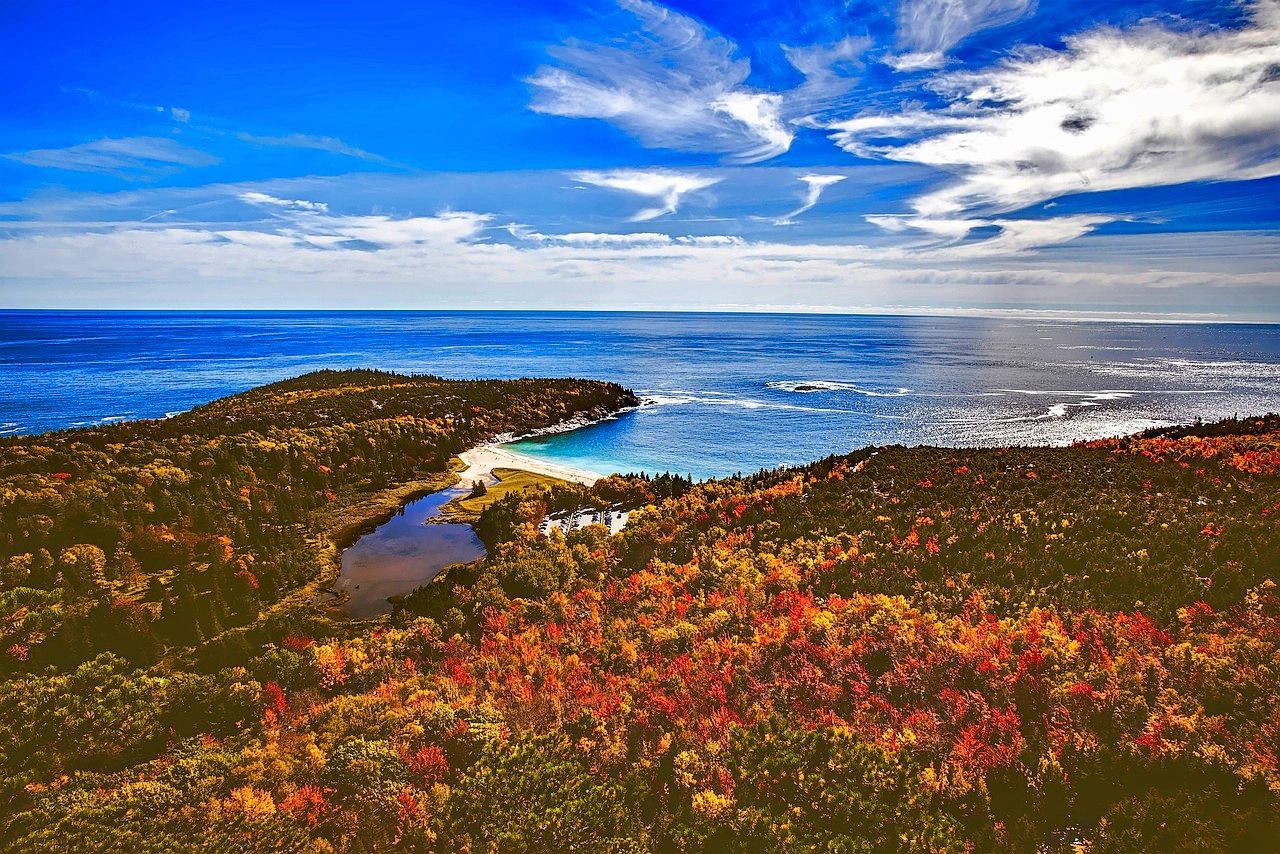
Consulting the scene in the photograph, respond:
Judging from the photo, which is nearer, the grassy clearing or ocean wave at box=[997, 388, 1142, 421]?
→ the grassy clearing

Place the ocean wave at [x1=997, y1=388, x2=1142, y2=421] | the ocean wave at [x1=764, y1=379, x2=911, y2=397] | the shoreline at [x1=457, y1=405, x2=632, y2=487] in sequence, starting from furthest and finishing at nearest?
1. the ocean wave at [x1=764, y1=379, x2=911, y2=397]
2. the ocean wave at [x1=997, y1=388, x2=1142, y2=421]
3. the shoreline at [x1=457, y1=405, x2=632, y2=487]

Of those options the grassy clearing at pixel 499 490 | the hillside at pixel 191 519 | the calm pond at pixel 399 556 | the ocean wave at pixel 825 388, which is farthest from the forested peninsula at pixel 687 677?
the ocean wave at pixel 825 388

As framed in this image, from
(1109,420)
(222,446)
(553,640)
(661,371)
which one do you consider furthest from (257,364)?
(1109,420)

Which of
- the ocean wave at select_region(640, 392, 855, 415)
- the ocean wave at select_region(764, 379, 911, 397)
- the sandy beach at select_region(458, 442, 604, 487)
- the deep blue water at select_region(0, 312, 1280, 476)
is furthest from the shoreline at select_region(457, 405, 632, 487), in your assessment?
the ocean wave at select_region(764, 379, 911, 397)

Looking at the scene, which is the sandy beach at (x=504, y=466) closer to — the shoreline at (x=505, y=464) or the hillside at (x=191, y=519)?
the shoreline at (x=505, y=464)

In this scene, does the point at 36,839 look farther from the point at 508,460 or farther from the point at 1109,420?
the point at 1109,420

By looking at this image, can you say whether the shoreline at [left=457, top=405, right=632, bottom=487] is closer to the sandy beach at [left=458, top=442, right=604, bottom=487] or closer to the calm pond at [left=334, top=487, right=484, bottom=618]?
the sandy beach at [left=458, top=442, right=604, bottom=487]

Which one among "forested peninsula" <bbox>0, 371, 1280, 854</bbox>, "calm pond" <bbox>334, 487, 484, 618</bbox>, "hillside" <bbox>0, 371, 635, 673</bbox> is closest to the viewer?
"forested peninsula" <bbox>0, 371, 1280, 854</bbox>
